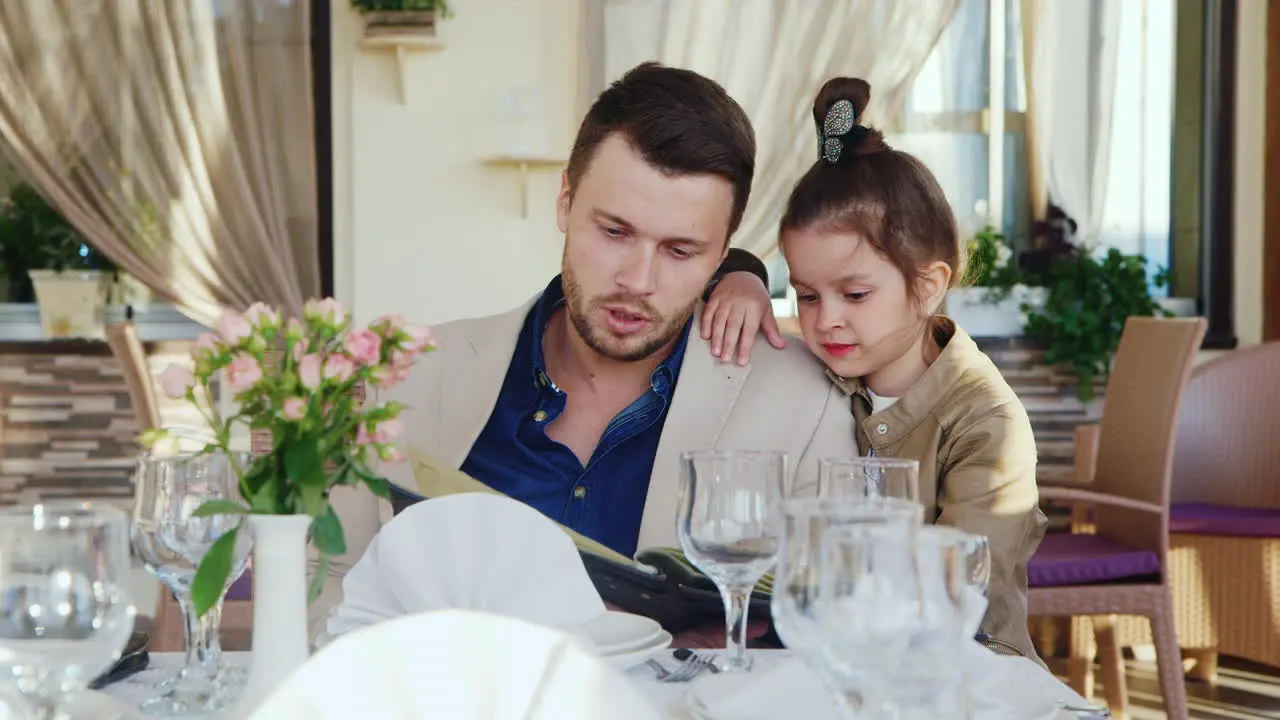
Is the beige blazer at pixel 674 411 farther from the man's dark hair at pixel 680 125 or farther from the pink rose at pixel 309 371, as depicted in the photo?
the pink rose at pixel 309 371

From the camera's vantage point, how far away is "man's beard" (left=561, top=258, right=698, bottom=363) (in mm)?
2035

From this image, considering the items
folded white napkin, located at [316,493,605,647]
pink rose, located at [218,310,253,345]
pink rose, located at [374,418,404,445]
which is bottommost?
folded white napkin, located at [316,493,605,647]

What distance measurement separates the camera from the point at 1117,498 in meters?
3.21

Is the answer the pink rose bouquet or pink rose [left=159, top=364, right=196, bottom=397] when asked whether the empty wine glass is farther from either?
pink rose [left=159, top=364, right=196, bottom=397]

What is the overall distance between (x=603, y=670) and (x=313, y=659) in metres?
0.16

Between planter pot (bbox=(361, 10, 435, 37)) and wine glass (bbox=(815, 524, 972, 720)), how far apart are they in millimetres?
4044

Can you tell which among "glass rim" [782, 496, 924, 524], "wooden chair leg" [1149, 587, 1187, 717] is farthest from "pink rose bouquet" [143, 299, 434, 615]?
"wooden chair leg" [1149, 587, 1187, 717]

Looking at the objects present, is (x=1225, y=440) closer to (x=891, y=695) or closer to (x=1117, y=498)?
(x=1117, y=498)

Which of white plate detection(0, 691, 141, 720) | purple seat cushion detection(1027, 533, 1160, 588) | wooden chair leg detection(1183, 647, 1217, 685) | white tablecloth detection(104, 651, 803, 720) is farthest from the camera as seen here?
wooden chair leg detection(1183, 647, 1217, 685)

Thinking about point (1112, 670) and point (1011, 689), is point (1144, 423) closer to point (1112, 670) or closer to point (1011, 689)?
point (1112, 670)

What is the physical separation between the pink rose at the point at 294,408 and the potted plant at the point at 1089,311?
419cm

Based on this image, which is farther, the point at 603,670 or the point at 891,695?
the point at 891,695

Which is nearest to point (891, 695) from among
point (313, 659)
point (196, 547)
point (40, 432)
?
point (313, 659)

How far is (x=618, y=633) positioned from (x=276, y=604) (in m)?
0.33
